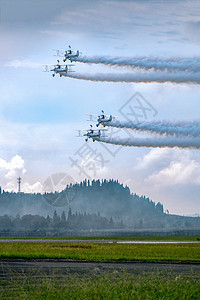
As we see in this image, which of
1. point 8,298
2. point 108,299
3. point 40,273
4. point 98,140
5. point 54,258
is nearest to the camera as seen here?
point 108,299

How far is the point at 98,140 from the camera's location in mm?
102625

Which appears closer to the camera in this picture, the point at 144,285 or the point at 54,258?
the point at 144,285

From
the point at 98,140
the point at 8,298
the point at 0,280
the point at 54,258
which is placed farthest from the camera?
the point at 98,140

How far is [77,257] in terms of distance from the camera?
54875mm

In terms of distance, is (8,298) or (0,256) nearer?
(8,298)

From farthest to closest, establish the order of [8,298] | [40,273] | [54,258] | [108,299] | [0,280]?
[54,258] < [40,273] < [0,280] < [8,298] < [108,299]

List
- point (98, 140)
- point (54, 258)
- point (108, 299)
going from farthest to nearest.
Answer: point (98, 140) → point (54, 258) → point (108, 299)

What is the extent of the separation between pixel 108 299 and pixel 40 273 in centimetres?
1700

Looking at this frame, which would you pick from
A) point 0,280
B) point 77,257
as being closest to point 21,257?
point 77,257

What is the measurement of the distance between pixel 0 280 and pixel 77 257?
2395cm

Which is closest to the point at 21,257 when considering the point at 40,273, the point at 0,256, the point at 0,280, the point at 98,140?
the point at 0,256

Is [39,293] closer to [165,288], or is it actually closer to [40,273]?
[165,288]

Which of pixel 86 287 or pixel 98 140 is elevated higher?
pixel 98 140

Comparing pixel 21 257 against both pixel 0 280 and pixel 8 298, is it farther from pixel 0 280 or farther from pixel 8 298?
pixel 8 298
